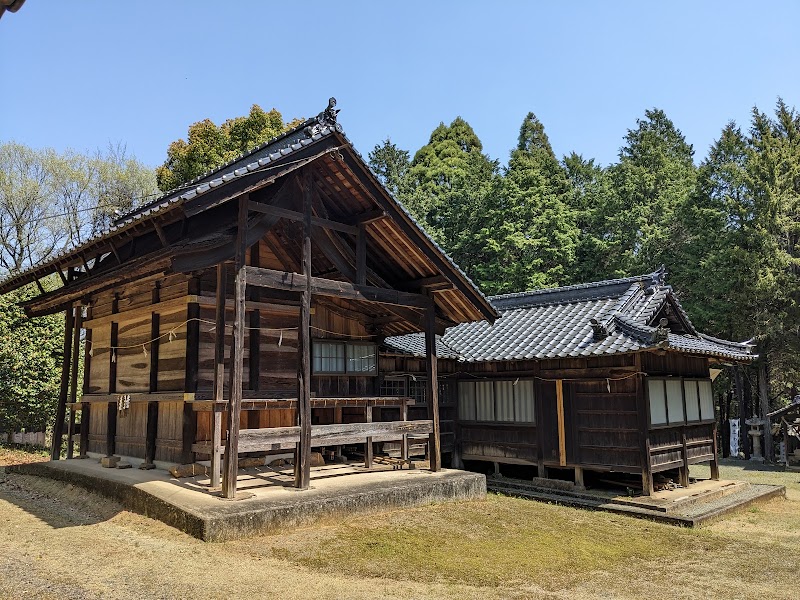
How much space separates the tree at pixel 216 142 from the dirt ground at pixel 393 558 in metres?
23.3

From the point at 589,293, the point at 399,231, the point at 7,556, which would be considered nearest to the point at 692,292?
the point at 589,293

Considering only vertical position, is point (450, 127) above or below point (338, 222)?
above

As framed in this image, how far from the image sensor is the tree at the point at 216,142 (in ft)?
103

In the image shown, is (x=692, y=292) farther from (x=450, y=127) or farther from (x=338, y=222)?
(x=450, y=127)

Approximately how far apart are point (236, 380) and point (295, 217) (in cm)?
312

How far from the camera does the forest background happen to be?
75.8ft

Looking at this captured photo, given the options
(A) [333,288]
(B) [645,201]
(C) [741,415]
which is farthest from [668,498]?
(B) [645,201]

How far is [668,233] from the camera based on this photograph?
30812 mm

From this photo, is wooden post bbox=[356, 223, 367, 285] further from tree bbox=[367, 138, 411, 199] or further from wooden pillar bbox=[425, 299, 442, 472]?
tree bbox=[367, 138, 411, 199]

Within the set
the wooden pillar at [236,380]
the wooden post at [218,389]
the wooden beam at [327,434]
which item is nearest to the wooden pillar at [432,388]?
the wooden beam at [327,434]

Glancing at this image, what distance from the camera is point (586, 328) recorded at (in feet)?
49.8

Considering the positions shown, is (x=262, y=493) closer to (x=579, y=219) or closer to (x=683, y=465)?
(x=683, y=465)

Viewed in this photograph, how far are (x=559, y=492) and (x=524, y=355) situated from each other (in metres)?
3.49

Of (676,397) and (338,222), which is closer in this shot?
(338,222)
